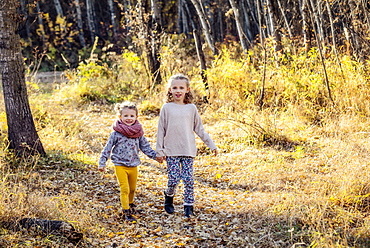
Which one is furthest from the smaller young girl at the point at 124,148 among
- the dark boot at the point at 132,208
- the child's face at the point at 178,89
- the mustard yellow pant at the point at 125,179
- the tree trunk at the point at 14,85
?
the tree trunk at the point at 14,85

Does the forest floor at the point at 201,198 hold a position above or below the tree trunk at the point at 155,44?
below

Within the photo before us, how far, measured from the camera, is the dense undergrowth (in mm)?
3824

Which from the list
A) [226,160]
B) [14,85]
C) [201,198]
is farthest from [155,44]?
[201,198]

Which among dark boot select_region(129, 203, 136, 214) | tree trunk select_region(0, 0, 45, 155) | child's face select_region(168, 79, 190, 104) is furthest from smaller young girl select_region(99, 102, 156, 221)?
tree trunk select_region(0, 0, 45, 155)

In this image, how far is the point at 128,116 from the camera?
171 inches

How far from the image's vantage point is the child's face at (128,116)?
434 centimetres

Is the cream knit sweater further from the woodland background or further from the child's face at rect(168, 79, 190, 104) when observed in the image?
the woodland background

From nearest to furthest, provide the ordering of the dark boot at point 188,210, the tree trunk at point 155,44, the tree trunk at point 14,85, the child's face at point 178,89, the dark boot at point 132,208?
the child's face at point 178,89 < the dark boot at point 188,210 < the dark boot at point 132,208 < the tree trunk at point 14,85 < the tree trunk at point 155,44

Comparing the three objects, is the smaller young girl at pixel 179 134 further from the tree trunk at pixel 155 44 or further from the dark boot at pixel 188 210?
the tree trunk at pixel 155 44

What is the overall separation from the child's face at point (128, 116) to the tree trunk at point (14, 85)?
1995mm

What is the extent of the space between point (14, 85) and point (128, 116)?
2170mm

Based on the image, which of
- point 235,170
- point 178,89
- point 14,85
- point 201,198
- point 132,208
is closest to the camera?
point 178,89

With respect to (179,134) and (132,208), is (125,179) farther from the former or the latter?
(179,134)

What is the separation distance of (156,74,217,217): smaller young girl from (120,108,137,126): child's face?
0.30 m
